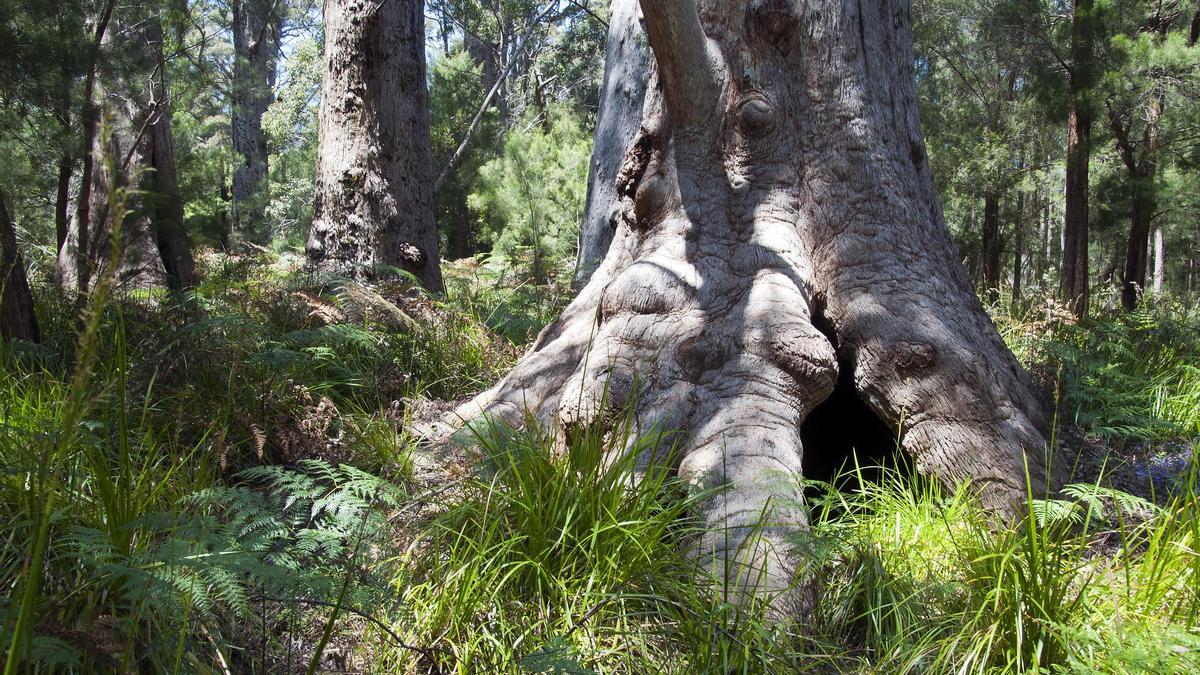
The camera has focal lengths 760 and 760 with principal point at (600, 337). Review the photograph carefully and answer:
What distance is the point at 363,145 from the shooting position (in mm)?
6047

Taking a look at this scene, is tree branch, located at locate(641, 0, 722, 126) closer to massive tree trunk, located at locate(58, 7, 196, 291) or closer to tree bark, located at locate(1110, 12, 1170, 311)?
massive tree trunk, located at locate(58, 7, 196, 291)

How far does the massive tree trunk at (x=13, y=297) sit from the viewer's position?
3.85 meters

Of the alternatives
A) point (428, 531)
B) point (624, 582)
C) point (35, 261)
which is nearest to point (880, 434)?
point (624, 582)

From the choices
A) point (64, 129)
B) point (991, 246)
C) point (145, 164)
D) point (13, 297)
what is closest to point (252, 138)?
point (145, 164)

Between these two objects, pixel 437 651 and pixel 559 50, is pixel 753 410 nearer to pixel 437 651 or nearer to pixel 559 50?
pixel 437 651

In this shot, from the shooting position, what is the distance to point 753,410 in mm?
3314

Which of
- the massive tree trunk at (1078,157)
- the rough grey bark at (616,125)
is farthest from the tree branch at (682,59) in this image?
the massive tree trunk at (1078,157)

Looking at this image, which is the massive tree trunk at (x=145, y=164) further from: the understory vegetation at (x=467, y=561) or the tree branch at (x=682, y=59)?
the tree branch at (x=682, y=59)

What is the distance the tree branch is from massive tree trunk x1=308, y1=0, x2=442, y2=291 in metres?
2.75

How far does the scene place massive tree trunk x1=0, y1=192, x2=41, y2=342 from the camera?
12.6ft

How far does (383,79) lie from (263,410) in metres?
3.47

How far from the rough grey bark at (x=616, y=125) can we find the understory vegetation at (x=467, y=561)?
458cm

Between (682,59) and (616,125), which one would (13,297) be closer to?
(682,59)

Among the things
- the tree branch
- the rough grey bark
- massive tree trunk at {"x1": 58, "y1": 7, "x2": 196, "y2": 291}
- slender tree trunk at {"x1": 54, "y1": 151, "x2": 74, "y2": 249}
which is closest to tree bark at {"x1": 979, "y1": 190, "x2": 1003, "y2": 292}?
the rough grey bark
